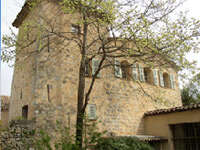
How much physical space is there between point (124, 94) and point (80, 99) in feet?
15.3

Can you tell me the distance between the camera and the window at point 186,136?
1060 centimetres

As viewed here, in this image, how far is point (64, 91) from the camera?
1074 cm

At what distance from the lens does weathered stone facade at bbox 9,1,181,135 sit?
34.1 ft

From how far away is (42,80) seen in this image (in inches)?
417

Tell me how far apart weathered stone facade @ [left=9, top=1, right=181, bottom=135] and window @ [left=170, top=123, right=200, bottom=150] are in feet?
4.29

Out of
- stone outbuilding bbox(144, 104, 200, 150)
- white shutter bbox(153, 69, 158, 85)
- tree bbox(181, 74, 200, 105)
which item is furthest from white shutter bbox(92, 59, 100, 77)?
tree bbox(181, 74, 200, 105)

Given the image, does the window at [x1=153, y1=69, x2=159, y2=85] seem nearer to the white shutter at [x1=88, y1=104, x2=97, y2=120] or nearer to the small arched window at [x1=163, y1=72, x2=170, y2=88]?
the small arched window at [x1=163, y1=72, x2=170, y2=88]

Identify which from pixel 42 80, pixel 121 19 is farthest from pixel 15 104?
pixel 121 19

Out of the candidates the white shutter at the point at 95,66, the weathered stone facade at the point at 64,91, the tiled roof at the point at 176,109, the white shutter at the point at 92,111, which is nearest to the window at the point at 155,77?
the weathered stone facade at the point at 64,91

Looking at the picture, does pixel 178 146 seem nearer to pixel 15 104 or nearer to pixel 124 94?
pixel 124 94

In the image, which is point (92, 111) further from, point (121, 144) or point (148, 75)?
point (148, 75)

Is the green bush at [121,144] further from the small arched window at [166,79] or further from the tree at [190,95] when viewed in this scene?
the tree at [190,95]

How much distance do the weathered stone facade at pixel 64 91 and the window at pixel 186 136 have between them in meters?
1.31

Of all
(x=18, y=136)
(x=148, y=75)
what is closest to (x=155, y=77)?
(x=148, y=75)
